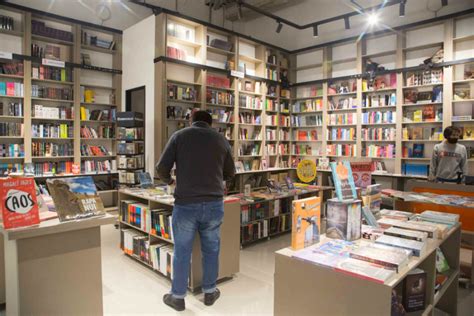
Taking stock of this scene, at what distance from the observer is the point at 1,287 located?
276 cm

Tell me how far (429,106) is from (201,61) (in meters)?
4.57

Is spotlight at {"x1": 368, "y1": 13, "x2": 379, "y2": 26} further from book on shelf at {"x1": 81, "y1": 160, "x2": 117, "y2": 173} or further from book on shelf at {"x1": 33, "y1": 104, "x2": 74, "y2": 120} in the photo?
book on shelf at {"x1": 33, "y1": 104, "x2": 74, "y2": 120}

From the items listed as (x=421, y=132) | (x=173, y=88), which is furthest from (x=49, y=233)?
(x=421, y=132)

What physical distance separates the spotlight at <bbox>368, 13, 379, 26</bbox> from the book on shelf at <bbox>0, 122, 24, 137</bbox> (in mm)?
6866

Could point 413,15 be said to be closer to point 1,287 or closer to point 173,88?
point 173,88

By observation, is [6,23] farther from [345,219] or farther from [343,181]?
[345,219]

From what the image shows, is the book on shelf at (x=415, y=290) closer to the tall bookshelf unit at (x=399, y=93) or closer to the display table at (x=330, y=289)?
the display table at (x=330, y=289)

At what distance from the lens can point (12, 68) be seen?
556cm

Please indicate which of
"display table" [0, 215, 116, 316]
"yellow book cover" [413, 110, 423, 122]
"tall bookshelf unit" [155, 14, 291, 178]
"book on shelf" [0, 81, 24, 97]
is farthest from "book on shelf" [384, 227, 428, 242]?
"book on shelf" [0, 81, 24, 97]

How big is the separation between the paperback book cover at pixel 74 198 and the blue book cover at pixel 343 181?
1537 millimetres

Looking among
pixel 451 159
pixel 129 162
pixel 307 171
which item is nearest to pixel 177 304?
pixel 307 171

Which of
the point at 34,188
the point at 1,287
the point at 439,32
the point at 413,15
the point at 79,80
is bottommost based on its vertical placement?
the point at 1,287

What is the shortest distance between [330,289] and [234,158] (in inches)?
202

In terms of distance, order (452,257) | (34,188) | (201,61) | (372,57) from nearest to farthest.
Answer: (34,188) < (452,257) < (201,61) < (372,57)
